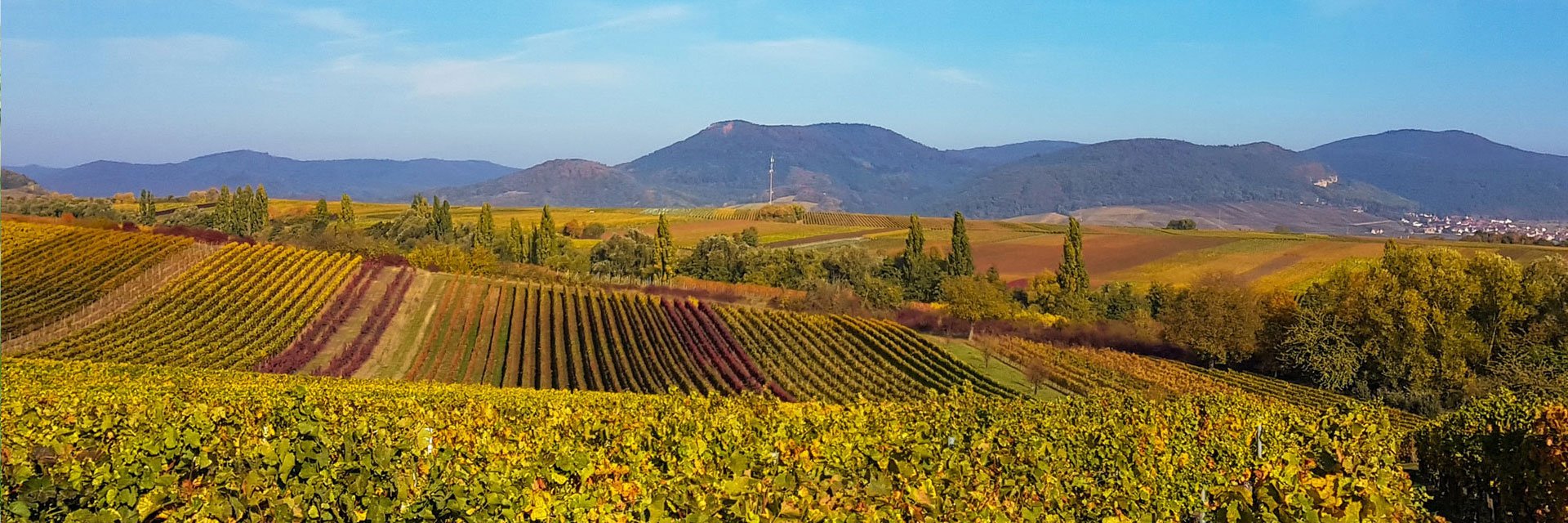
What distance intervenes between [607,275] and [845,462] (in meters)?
72.0

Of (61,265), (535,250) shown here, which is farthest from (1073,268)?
(61,265)

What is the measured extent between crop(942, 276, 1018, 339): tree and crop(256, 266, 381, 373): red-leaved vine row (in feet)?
116

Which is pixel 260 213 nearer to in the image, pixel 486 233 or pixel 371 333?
pixel 486 233

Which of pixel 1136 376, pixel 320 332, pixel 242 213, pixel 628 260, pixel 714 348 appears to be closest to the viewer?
pixel 320 332

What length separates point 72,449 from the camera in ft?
22.2

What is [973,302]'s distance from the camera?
56.9m

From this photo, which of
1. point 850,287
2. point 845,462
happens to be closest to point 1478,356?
point 850,287

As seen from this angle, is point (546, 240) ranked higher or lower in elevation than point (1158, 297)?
higher

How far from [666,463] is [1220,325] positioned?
45.8 m

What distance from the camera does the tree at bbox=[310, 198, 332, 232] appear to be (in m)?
90.7

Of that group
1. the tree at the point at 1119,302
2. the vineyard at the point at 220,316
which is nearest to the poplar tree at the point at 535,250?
the vineyard at the point at 220,316

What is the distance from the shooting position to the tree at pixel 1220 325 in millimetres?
47406

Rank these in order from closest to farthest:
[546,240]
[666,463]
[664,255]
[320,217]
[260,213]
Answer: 1. [666,463]
2. [664,255]
3. [546,240]
4. [260,213]
5. [320,217]

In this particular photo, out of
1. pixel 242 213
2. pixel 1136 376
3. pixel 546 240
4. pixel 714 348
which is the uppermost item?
pixel 242 213
